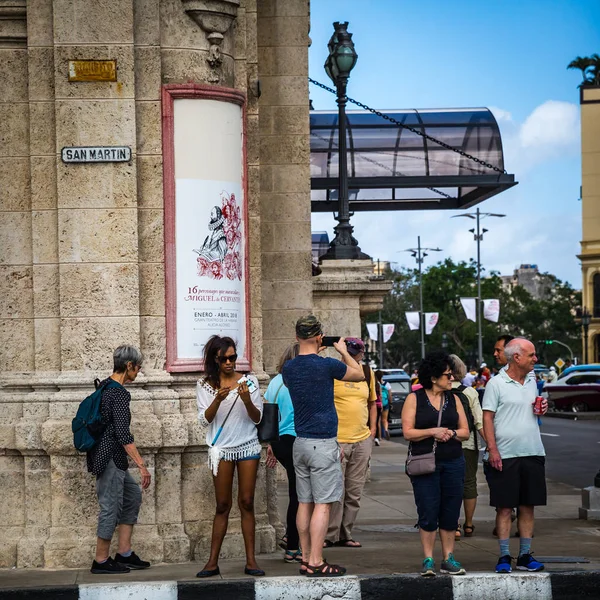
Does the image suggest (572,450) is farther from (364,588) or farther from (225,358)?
(225,358)

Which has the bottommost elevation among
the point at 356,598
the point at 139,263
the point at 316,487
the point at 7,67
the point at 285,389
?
the point at 356,598

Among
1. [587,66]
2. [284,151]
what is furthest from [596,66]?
[284,151]

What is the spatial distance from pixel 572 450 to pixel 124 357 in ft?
63.6

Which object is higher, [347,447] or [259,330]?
[259,330]

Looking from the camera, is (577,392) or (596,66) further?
(596,66)

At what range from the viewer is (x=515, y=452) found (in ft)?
32.6

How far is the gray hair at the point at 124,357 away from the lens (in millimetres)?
9984

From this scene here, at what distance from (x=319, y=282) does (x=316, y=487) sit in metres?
10.1

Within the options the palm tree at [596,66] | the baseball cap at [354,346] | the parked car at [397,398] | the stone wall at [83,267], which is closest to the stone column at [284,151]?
the baseball cap at [354,346]

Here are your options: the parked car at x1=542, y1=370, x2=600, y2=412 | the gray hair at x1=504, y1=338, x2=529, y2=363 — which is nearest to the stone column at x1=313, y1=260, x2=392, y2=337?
the gray hair at x1=504, y1=338, x2=529, y2=363

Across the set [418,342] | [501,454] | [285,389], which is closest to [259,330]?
[285,389]

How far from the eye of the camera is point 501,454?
9.98 m

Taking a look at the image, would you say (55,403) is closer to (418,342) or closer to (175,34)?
(175,34)

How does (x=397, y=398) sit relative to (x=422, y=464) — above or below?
below
